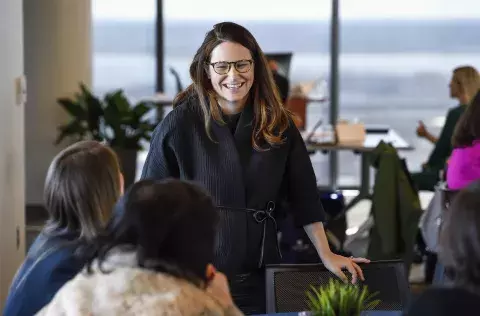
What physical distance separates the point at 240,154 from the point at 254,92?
0.21 meters

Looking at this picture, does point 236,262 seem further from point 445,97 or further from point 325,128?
point 445,97

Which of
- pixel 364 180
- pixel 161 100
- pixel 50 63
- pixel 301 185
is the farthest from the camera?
pixel 161 100

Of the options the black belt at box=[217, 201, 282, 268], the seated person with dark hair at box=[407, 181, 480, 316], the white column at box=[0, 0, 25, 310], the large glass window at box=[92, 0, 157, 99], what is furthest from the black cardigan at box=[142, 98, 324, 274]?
the large glass window at box=[92, 0, 157, 99]

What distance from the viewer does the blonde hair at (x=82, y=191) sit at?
100 inches

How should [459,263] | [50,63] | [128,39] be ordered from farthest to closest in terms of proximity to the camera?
[128,39]
[50,63]
[459,263]

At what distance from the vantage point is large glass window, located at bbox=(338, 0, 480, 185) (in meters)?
9.58

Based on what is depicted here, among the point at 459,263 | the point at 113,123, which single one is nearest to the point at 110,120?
the point at 113,123

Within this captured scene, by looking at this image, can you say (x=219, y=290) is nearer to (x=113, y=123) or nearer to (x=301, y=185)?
(x=301, y=185)

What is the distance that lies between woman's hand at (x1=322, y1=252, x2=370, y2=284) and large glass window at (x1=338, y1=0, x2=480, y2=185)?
650 cm

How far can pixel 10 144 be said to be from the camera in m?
5.00

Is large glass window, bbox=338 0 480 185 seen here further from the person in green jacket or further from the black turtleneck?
the black turtleneck

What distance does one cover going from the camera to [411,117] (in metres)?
11.5

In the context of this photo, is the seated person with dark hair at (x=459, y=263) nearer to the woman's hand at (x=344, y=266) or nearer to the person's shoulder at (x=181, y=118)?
the woman's hand at (x=344, y=266)

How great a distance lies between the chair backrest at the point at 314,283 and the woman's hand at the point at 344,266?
19mm
